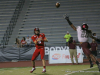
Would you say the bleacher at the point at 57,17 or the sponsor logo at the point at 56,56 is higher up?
the bleacher at the point at 57,17

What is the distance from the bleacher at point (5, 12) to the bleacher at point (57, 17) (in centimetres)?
174

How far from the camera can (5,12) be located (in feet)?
69.7

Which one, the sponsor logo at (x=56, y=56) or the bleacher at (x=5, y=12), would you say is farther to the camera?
the bleacher at (x=5, y=12)

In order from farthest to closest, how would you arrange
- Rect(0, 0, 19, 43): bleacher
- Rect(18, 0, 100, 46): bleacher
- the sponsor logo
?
1. Rect(0, 0, 19, 43): bleacher
2. Rect(18, 0, 100, 46): bleacher
3. the sponsor logo

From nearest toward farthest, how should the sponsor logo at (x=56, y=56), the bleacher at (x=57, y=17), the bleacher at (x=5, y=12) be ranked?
1. the sponsor logo at (x=56, y=56)
2. the bleacher at (x=57, y=17)
3. the bleacher at (x=5, y=12)

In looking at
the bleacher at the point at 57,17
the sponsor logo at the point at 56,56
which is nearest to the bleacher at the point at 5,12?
the bleacher at the point at 57,17

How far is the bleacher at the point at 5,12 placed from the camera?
1967cm

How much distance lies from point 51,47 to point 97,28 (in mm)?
6117

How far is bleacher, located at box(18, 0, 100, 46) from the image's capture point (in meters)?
18.7

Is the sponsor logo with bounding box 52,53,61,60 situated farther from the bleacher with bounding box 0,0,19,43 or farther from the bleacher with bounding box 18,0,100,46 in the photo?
the bleacher with bounding box 0,0,19,43

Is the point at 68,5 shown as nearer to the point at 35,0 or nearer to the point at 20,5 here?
the point at 35,0

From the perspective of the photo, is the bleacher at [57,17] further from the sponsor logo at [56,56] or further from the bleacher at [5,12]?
the sponsor logo at [56,56]

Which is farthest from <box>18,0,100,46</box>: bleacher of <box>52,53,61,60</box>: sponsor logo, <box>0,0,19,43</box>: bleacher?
<box>52,53,61,60</box>: sponsor logo

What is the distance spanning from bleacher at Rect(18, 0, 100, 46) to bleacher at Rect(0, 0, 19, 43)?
1739 millimetres
